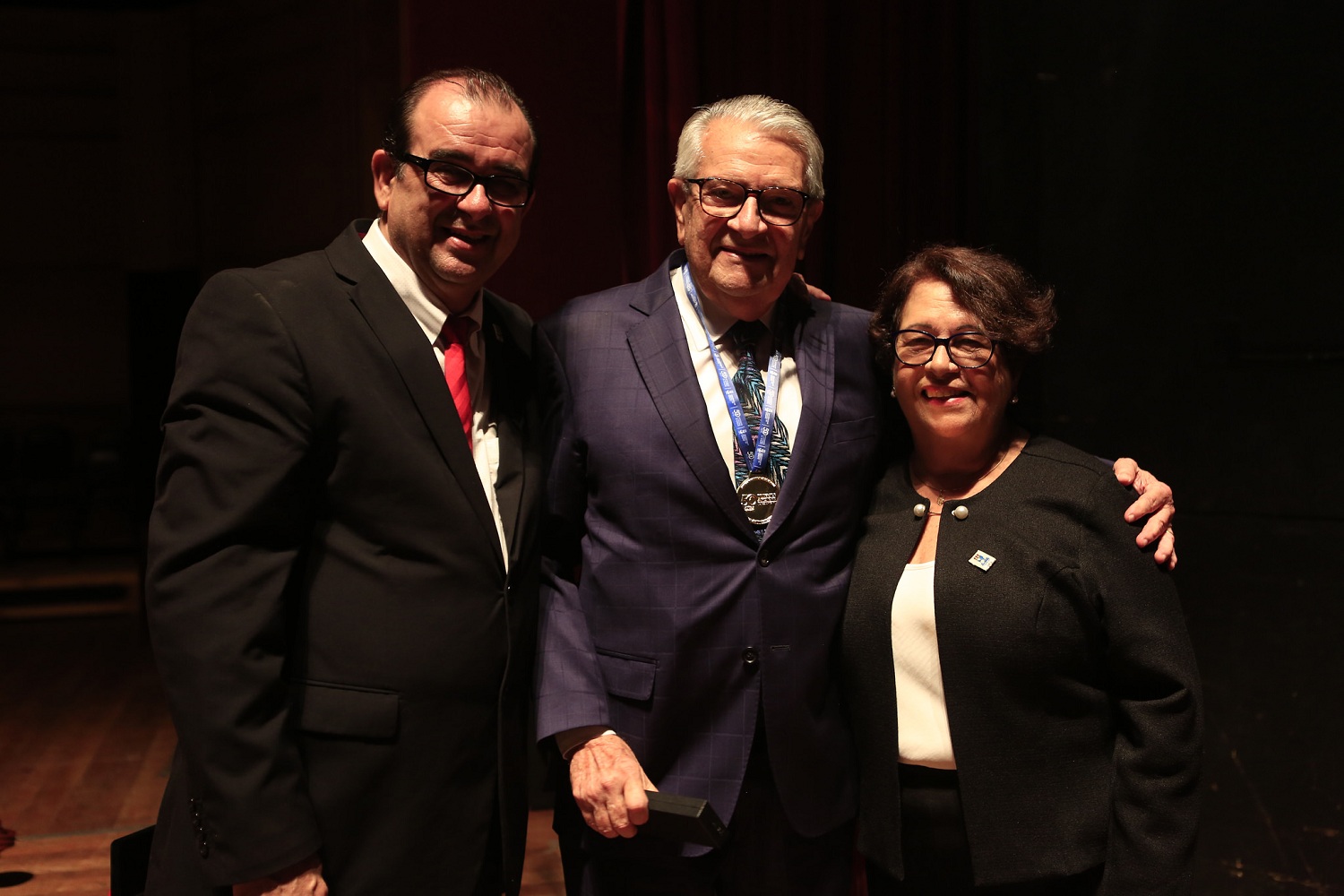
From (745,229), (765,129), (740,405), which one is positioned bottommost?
(740,405)

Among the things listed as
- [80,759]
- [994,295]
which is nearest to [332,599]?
[994,295]

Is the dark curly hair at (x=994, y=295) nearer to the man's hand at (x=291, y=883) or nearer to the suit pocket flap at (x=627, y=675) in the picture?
the suit pocket flap at (x=627, y=675)

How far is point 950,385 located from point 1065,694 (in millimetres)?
564

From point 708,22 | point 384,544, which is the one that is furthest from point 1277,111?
point 384,544

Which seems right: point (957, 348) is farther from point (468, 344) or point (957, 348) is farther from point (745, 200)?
point (468, 344)

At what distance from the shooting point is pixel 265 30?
670 centimetres

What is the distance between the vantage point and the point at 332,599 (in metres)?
1.68

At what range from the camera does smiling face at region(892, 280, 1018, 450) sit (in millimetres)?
1887

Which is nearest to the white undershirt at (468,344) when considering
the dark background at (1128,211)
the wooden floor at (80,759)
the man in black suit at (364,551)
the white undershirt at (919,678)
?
the man in black suit at (364,551)

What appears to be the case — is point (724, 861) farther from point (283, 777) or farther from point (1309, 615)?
point (1309, 615)

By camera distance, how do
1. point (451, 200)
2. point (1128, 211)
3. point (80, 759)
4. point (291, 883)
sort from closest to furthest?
point (291, 883), point (451, 200), point (1128, 211), point (80, 759)

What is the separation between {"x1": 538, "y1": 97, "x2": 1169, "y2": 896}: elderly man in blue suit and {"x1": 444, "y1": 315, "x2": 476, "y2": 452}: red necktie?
0.23 m

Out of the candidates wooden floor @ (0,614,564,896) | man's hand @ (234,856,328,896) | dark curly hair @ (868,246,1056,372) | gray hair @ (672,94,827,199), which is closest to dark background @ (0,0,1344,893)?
gray hair @ (672,94,827,199)

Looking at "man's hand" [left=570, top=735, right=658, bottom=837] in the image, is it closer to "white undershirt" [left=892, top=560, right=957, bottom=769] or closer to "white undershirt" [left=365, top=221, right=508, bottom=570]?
"white undershirt" [left=365, top=221, right=508, bottom=570]
